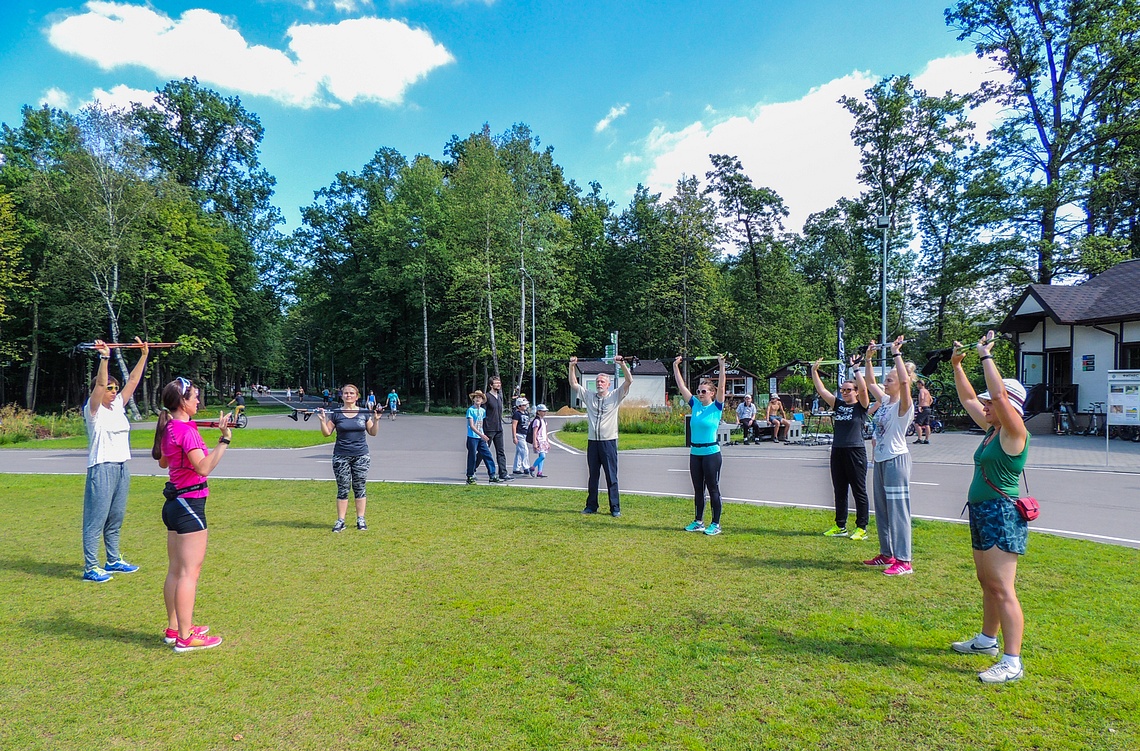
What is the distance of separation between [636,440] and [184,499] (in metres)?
18.6

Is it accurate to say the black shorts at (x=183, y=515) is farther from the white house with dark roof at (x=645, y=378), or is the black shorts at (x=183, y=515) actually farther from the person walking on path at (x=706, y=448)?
the white house with dark roof at (x=645, y=378)

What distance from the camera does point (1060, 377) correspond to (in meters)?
26.2

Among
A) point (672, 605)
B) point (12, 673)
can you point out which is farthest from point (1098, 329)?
point (12, 673)

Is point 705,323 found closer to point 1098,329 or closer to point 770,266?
point 770,266

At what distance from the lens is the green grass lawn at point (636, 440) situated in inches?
776

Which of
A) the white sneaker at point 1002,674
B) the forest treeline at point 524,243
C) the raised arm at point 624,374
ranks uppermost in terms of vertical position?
the forest treeline at point 524,243

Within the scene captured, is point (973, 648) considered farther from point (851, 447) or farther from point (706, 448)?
point (706, 448)

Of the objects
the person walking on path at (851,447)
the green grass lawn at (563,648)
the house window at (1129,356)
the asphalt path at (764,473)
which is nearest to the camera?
the green grass lawn at (563,648)

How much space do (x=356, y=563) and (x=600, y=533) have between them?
114 inches

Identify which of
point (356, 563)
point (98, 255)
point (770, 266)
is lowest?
point (356, 563)

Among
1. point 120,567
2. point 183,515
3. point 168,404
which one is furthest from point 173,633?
point 120,567

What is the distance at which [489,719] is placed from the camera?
3.38m

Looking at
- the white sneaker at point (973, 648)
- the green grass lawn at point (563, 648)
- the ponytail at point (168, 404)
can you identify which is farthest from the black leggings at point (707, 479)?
the ponytail at point (168, 404)

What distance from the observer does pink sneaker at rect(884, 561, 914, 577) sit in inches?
231
